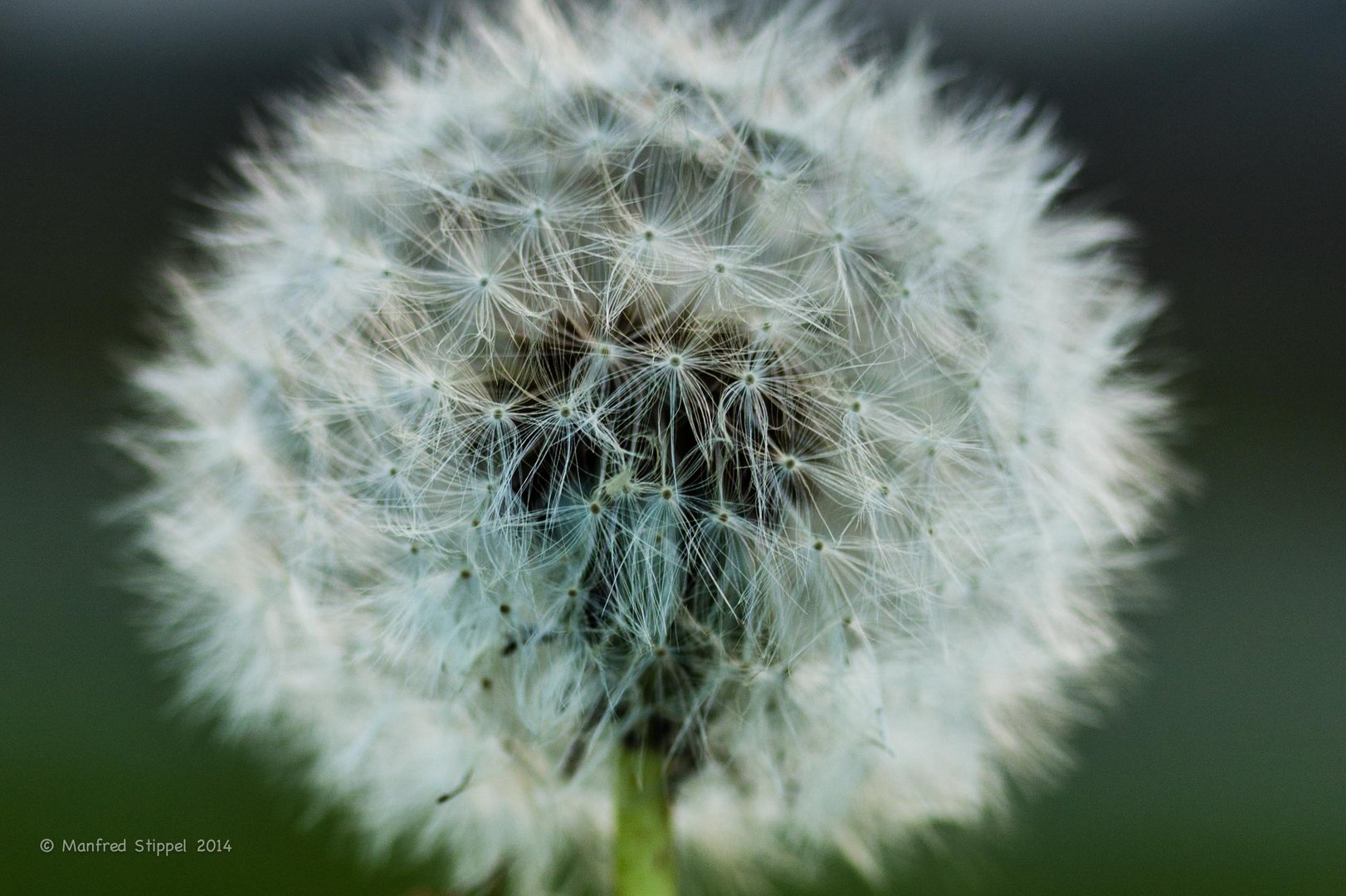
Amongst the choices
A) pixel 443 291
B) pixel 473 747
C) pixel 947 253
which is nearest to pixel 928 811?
pixel 473 747

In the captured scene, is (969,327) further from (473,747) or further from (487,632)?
(473,747)

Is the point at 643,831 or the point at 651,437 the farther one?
the point at 643,831

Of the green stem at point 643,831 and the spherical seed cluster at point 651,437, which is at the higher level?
the spherical seed cluster at point 651,437

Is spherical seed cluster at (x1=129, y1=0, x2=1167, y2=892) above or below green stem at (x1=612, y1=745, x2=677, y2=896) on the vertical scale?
above

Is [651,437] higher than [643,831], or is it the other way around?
[651,437]
